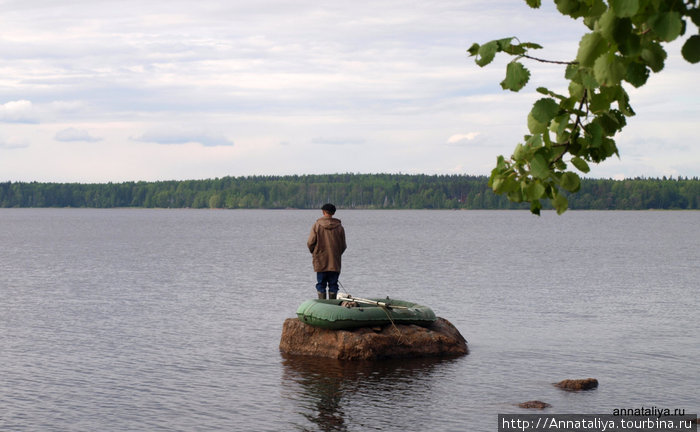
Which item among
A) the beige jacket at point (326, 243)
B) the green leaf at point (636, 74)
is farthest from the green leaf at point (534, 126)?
the beige jacket at point (326, 243)

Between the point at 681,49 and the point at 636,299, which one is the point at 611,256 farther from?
the point at 681,49

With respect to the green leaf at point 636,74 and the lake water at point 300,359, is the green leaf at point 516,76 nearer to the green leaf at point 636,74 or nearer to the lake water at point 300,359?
the green leaf at point 636,74

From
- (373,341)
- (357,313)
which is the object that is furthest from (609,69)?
(373,341)

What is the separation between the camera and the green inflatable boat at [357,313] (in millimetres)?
17188

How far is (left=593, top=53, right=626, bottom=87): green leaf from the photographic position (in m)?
3.37

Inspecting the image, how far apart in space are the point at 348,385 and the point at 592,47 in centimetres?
1284

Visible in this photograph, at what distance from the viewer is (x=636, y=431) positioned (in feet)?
42.5

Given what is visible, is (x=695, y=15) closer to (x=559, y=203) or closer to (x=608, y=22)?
(x=608, y=22)

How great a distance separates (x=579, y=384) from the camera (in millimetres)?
15469

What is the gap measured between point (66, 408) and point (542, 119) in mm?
12184

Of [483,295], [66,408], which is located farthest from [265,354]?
[483,295]

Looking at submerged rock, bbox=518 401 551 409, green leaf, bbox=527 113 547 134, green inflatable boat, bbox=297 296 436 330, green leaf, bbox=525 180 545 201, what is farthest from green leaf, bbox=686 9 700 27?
green inflatable boat, bbox=297 296 436 330

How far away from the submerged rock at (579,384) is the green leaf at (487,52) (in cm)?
1268

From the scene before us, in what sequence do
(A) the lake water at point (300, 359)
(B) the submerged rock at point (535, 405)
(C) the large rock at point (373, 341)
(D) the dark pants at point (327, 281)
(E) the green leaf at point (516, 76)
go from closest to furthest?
(E) the green leaf at point (516, 76) < (A) the lake water at point (300, 359) < (B) the submerged rock at point (535, 405) < (C) the large rock at point (373, 341) < (D) the dark pants at point (327, 281)
